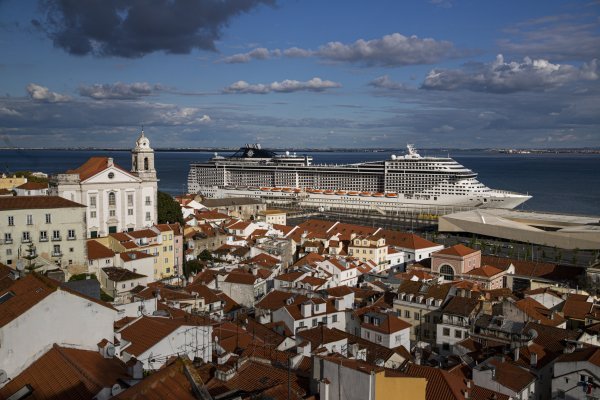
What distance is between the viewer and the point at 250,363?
39.2ft

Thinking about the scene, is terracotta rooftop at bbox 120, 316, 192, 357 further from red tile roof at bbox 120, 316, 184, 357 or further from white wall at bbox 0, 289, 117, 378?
white wall at bbox 0, 289, 117, 378

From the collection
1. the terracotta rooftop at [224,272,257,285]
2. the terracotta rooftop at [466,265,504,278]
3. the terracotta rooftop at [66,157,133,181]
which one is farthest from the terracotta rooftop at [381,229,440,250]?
the terracotta rooftop at [66,157,133,181]

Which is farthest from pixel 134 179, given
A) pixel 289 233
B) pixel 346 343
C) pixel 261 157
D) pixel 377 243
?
pixel 261 157

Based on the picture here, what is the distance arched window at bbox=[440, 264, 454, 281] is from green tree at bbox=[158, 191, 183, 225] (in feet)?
63.0

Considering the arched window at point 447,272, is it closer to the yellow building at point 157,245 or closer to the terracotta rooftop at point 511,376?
the yellow building at point 157,245

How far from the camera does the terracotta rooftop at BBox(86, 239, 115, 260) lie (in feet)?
84.8

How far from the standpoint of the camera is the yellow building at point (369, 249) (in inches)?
1464

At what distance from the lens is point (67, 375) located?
26.8 feet

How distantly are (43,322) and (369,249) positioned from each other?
95.8ft

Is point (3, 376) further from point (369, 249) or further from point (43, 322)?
point (369, 249)

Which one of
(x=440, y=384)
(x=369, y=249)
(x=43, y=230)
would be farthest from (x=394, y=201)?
(x=440, y=384)

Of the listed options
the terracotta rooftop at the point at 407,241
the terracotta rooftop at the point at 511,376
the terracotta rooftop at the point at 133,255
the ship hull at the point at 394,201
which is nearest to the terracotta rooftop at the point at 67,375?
the terracotta rooftop at the point at 511,376

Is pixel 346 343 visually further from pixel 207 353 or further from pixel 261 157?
pixel 261 157

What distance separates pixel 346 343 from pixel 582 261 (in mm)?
28340
